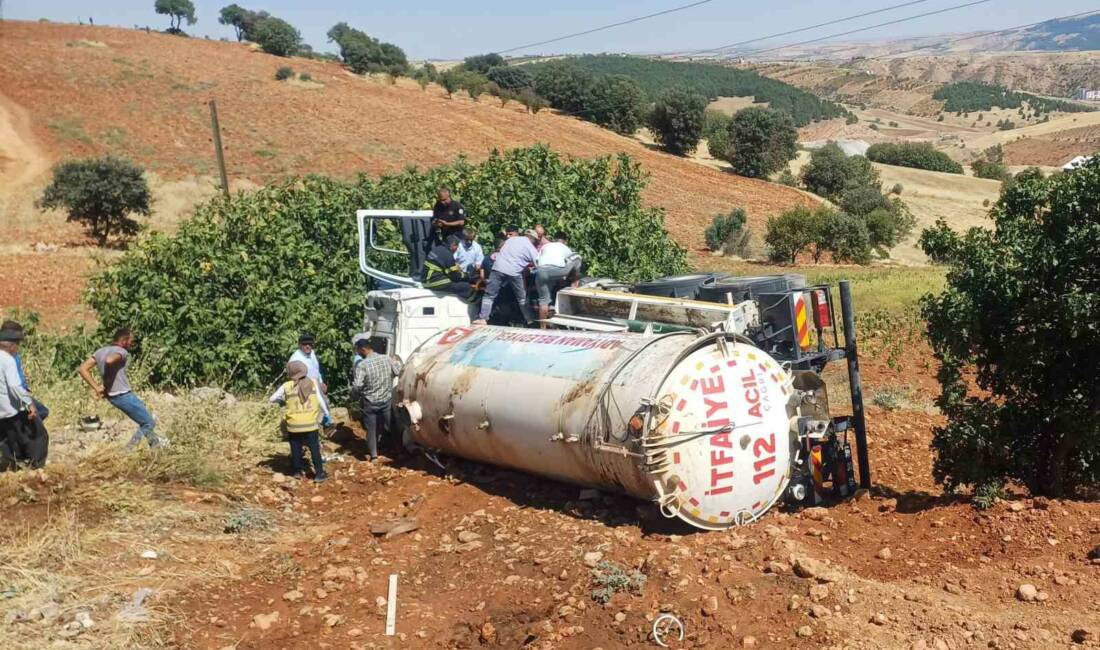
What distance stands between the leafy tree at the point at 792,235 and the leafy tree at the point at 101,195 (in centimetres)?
2479

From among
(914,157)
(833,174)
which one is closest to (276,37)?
(833,174)

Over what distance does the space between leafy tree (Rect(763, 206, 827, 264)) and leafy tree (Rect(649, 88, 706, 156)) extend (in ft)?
107

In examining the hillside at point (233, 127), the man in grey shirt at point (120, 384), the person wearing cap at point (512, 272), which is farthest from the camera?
the hillside at point (233, 127)

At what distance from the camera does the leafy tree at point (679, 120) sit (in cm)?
6800

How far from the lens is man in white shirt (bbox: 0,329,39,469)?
29.9 ft

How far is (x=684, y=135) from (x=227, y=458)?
60.7m

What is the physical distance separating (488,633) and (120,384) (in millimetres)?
5463

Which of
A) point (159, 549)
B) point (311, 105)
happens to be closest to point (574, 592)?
point (159, 549)

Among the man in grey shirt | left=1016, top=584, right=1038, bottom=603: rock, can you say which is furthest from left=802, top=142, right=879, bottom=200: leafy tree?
left=1016, top=584, right=1038, bottom=603: rock

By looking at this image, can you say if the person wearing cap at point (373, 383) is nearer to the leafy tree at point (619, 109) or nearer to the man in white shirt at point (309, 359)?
the man in white shirt at point (309, 359)

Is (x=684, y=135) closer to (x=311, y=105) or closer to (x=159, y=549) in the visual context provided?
(x=311, y=105)

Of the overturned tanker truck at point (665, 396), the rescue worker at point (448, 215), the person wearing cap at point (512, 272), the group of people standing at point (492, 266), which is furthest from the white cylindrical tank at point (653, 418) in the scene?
the rescue worker at point (448, 215)

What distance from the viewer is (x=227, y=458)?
10.9m

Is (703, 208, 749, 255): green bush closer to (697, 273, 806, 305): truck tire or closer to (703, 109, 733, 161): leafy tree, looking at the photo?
(703, 109, 733, 161): leafy tree
